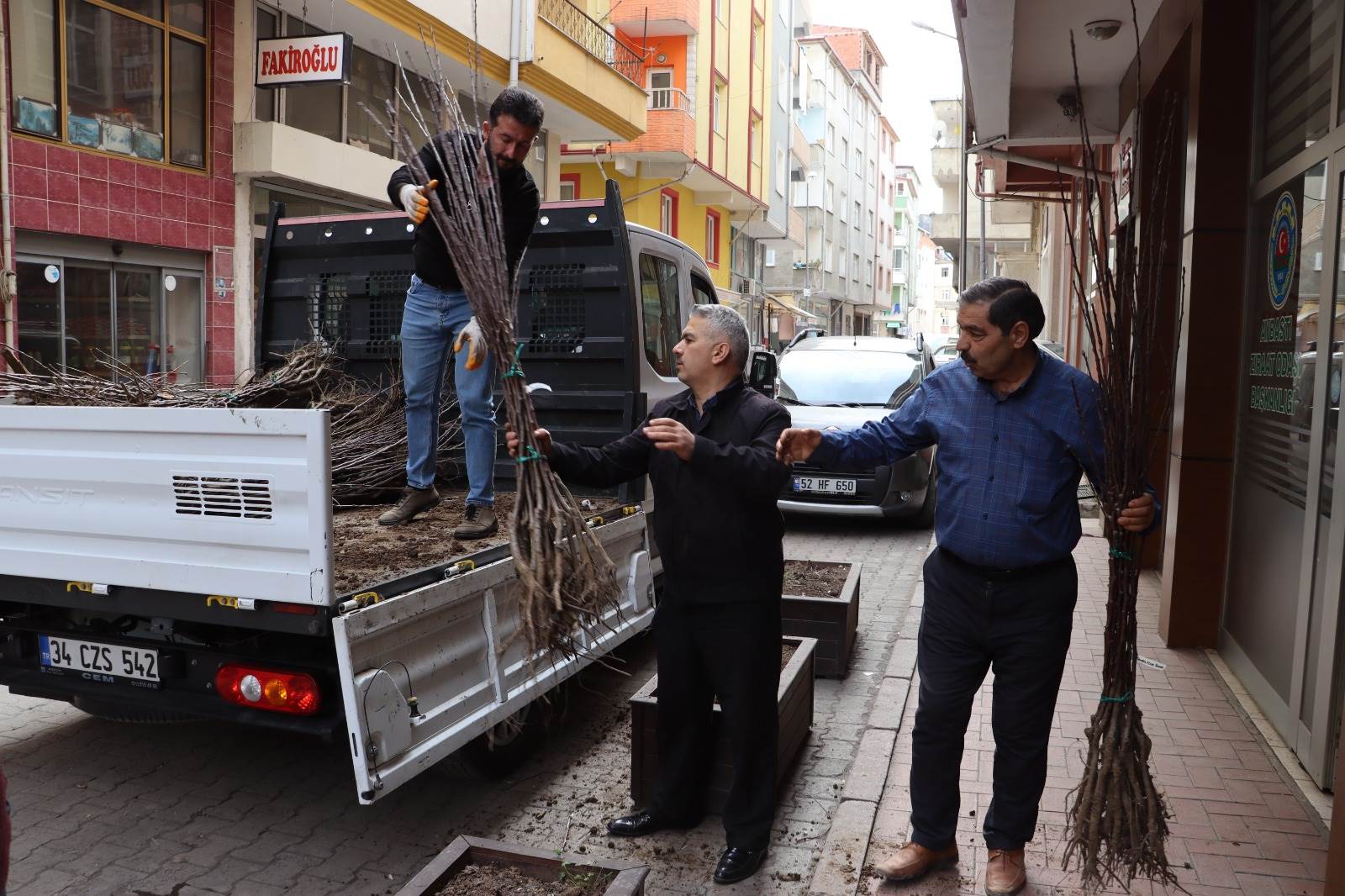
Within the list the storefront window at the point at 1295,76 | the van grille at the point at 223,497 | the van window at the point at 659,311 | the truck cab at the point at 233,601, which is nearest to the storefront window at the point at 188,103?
the van window at the point at 659,311

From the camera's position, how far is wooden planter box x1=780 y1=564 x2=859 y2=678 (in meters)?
5.79

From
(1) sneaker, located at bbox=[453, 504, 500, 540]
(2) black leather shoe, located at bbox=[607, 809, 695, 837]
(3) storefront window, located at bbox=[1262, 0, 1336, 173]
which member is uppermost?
(3) storefront window, located at bbox=[1262, 0, 1336, 173]

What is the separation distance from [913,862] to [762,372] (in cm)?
428

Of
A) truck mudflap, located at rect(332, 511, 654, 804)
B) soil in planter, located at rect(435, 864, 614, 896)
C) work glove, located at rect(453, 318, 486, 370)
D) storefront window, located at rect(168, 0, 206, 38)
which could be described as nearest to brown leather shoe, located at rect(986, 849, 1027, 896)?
soil in planter, located at rect(435, 864, 614, 896)

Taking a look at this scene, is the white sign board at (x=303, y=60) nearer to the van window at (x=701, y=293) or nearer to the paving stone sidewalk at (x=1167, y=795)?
the van window at (x=701, y=293)

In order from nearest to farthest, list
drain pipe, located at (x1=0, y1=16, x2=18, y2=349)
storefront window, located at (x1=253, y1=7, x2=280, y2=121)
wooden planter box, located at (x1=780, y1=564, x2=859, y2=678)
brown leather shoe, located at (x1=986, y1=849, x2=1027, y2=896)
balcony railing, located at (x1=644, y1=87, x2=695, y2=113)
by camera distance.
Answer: brown leather shoe, located at (x1=986, y1=849, x2=1027, y2=896) → wooden planter box, located at (x1=780, y1=564, x2=859, y2=678) → drain pipe, located at (x1=0, y1=16, x2=18, y2=349) → storefront window, located at (x1=253, y1=7, x2=280, y2=121) → balcony railing, located at (x1=644, y1=87, x2=695, y2=113)

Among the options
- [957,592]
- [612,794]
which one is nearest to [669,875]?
[612,794]

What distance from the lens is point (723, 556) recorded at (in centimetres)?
344

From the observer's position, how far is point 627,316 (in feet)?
17.9

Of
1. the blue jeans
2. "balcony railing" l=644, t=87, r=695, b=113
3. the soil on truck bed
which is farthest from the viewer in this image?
"balcony railing" l=644, t=87, r=695, b=113

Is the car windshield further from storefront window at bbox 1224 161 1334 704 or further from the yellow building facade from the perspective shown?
the yellow building facade

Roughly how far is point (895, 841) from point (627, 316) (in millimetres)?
2811

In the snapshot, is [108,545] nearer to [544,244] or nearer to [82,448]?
[82,448]

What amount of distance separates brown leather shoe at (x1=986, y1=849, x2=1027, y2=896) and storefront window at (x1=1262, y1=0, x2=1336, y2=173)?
334cm
